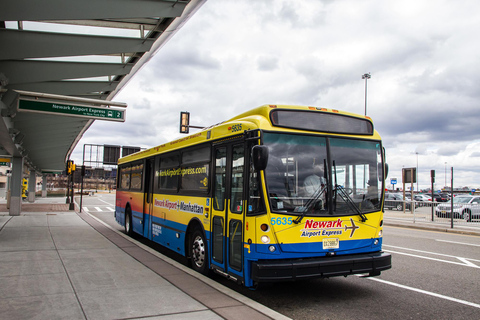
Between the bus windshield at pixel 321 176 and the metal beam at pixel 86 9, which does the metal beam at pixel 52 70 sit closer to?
the metal beam at pixel 86 9

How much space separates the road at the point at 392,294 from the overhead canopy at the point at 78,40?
621 cm

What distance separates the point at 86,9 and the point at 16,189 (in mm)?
17780

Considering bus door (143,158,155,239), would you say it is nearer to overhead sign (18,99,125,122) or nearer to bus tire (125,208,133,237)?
bus tire (125,208,133,237)

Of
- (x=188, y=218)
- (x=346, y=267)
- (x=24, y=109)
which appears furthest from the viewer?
(x=24, y=109)

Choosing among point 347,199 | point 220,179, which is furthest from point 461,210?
point 220,179

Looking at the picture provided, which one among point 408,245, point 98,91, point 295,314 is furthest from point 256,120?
point 98,91

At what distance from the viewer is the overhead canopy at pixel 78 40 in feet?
27.0

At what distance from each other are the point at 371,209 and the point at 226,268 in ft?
8.74

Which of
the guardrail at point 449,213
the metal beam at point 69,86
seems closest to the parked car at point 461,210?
the guardrail at point 449,213

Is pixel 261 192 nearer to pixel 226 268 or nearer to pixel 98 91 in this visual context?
pixel 226 268

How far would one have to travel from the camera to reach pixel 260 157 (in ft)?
18.1

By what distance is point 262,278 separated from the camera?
5582mm

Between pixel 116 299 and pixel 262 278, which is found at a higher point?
pixel 262 278

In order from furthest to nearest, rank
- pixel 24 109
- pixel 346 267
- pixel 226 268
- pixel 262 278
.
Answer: pixel 24 109, pixel 226 268, pixel 346 267, pixel 262 278
